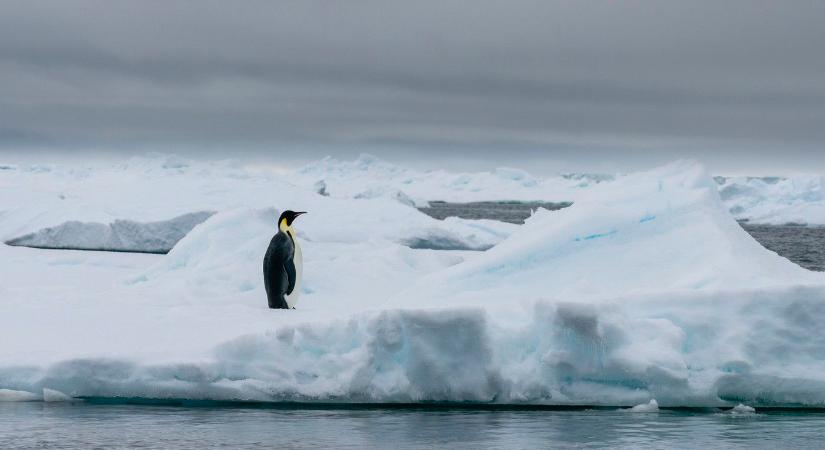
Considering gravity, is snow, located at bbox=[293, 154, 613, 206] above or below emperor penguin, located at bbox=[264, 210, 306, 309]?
above

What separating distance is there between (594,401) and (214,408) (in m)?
2.76

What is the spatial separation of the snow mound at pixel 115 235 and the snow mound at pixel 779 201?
42831mm

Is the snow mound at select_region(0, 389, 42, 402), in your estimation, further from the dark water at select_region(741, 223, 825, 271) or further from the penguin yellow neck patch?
the dark water at select_region(741, 223, 825, 271)

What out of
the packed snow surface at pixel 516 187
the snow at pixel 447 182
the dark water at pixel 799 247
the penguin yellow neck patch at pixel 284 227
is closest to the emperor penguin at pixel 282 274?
the penguin yellow neck patch at pixel 284 227

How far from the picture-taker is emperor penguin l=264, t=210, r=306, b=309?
11.7 m

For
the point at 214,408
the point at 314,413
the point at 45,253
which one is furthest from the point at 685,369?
the point at 45,253

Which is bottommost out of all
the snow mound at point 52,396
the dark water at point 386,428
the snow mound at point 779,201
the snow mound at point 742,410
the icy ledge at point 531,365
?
the dark water at point 386,428

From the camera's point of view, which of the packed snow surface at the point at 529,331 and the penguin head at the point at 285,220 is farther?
the penguin head at the point at 285,220

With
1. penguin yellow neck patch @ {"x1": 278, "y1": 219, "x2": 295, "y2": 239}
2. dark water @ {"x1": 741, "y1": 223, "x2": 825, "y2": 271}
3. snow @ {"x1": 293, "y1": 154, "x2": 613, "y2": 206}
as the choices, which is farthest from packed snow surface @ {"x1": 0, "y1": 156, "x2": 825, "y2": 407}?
snow @ {"x1": 293, "y1": 154, "x2": 613, "y2": 206}

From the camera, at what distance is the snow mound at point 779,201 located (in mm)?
62250

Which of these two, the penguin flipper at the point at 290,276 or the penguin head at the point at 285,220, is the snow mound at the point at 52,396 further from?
the penguin head at the point at 285,220

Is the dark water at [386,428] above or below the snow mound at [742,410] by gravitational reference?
below

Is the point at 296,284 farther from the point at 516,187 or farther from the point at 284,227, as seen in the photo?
the point at 516,187

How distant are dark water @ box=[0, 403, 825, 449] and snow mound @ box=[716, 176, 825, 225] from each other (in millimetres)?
56874
